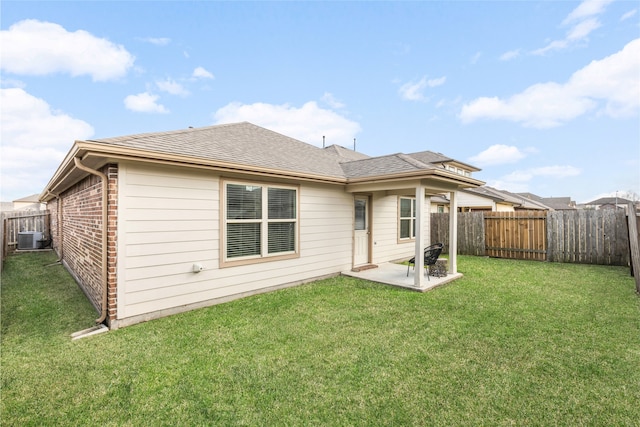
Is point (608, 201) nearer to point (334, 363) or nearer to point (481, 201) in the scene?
point (481, 201)

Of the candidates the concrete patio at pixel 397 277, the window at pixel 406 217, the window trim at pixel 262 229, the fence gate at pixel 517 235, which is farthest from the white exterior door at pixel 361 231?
the fence gate at pixel 517 235

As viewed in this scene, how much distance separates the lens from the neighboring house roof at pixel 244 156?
4168mm

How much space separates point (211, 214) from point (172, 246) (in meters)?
0.85

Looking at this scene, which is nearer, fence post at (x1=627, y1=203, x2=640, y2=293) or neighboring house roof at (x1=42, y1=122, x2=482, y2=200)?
neighboring house roof at (x1=42, y1=122, x2=482, y2=200)

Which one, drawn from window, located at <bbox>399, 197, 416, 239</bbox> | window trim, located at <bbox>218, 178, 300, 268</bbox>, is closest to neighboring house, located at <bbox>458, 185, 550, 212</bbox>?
window, located at <bbox>399, 197, 416, 239</bbox>

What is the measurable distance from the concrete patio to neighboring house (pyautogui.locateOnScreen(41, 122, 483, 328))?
0.34 m

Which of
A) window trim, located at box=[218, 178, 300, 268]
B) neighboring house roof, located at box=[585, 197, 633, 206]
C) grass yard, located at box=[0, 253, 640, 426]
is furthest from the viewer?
neighboring house roof, located at box=[585, 197, 633, 206]

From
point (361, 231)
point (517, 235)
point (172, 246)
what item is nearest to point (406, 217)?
point (361, 231)

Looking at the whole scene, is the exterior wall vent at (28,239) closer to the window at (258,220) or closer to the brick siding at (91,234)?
the brick siding at (91,234)

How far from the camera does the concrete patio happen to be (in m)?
6.44

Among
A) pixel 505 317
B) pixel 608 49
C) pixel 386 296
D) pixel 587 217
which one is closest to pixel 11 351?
pixel 386 296

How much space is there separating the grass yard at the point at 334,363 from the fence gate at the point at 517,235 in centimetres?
448

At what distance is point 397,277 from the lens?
725cm

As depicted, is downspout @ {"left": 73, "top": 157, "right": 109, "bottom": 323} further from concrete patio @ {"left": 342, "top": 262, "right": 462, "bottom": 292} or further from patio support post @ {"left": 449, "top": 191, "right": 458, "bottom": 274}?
patio support post @ {"left": 449, "top": 191, "right": 458, "bottom": 274}
